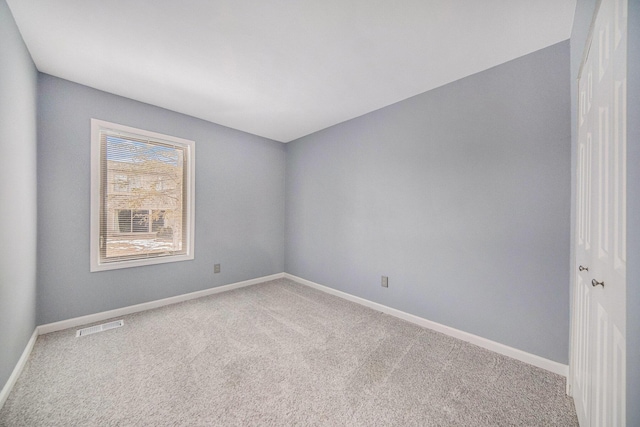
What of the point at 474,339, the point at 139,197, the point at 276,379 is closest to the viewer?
the point at 276,379

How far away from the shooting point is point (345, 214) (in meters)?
3.38

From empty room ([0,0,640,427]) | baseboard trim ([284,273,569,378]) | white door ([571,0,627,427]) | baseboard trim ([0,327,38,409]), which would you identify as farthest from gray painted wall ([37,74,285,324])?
white door ([571,0,627,427])

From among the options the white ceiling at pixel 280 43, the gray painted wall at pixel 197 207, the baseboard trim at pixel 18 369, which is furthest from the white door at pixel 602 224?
the gray painted wall at pixel 197 207

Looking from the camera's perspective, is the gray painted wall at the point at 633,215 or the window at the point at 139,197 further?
the window at the point at 139,197

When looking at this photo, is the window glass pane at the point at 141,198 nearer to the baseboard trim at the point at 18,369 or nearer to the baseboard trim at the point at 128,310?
the baseboard trim at the point at 128,310

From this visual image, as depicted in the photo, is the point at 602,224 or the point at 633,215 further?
the point at 602,224

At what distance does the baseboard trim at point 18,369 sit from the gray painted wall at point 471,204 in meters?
2.97

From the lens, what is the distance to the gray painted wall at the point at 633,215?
2.16 ft

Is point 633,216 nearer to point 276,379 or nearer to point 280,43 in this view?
point 276,379

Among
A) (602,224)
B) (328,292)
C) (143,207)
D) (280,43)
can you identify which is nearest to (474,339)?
(602,224)

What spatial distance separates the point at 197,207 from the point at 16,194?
1669mm

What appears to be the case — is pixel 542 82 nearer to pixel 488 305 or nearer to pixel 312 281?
pixel 488 305

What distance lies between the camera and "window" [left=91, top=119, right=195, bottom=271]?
8.63ft

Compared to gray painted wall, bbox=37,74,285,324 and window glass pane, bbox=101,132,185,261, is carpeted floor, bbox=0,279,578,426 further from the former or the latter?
window glass pane, bbox=101,132,185,261
